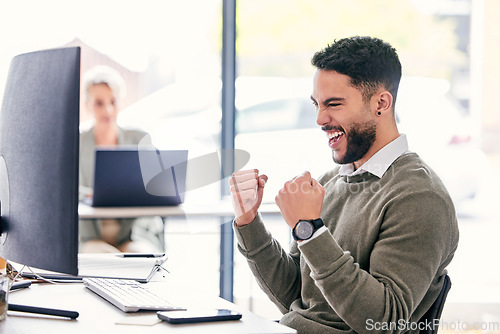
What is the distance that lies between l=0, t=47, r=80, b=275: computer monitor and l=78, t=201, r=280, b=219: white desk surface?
1727 millimetres

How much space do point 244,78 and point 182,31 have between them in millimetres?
488

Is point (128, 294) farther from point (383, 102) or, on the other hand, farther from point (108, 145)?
point (108, 145)

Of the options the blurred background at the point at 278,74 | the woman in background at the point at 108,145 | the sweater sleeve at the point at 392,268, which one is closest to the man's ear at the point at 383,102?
the sweater sleeve at the point at 392,268

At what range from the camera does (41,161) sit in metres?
1.26

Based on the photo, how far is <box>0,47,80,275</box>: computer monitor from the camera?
1202 mm

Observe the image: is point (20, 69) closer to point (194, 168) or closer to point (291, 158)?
point (194, 168)

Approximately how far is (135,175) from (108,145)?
62 centimetres

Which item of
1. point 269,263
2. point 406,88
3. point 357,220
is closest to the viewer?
point 357,220

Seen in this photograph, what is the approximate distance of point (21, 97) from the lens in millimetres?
1346

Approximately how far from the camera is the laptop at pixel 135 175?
314 cm

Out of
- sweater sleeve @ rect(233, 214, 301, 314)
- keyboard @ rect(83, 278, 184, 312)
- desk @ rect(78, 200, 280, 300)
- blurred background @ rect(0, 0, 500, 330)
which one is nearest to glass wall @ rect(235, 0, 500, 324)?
blurred background @ rect(0, 0, 500, 330)

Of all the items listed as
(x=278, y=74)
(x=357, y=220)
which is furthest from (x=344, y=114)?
(x=278, y=74)

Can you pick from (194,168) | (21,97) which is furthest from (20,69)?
(194,168)

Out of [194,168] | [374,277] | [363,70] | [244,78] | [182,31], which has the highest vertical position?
[182,31]
